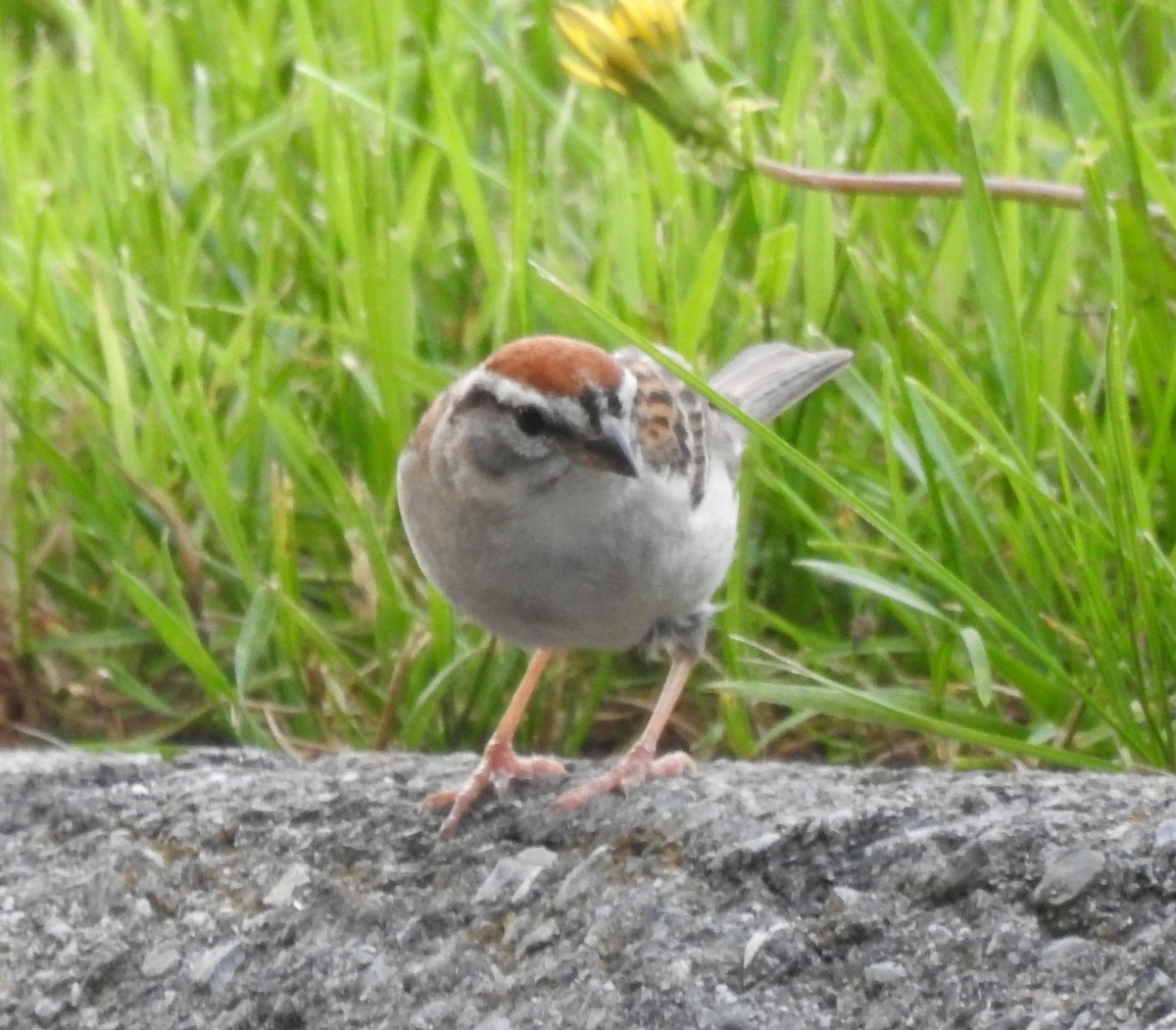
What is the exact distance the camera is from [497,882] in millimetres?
2721

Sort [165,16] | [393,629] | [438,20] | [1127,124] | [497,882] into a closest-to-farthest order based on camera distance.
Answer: [497,882] → [1127,124] → [393,629] → [438,20] → [165,16]

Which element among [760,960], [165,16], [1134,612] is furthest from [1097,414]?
[165,16]

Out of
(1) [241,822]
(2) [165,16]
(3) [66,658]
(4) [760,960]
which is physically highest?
(2) [165,16]

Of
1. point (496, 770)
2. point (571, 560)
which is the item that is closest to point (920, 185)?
point (571, 560)

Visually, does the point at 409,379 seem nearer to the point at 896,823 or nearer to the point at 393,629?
the point at 393,629

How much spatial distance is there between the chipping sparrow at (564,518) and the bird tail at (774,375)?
0.26 meters

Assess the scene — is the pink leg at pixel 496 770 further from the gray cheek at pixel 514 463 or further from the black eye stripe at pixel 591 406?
the black eye stripe at pixel 591 406

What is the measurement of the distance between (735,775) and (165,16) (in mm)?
3717

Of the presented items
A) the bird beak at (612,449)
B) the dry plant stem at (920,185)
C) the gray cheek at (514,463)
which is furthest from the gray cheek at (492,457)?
the dry plant stem at (920,185)

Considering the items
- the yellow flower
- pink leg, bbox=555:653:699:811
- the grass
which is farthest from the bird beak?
the yellow flower

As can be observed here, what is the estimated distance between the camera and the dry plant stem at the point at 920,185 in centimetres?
376

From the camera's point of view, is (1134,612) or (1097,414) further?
(1097,414)

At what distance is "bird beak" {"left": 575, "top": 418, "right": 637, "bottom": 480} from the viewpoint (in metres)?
3.31

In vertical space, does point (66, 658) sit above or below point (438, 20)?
below
